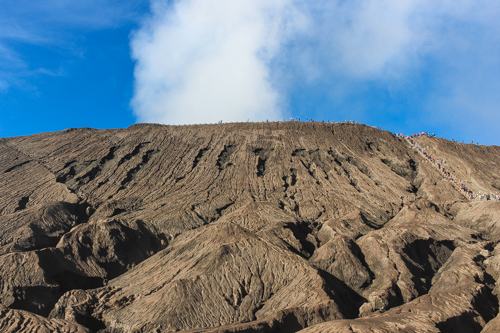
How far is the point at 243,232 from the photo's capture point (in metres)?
43.6

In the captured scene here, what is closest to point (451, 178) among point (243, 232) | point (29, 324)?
point (243, 232)

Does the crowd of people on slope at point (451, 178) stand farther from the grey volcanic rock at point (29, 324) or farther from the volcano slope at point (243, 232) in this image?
the grey volcanic rock at point (29, 324)

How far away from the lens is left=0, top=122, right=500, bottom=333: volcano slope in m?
33.0

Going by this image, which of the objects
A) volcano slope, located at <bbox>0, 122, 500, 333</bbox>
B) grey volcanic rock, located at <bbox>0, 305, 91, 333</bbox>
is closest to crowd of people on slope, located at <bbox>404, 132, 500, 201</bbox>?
volcano slope, located at <bbox>0, 122, 500, 333</bbox>

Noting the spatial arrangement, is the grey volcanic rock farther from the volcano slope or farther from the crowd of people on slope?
the crowd of people on slope

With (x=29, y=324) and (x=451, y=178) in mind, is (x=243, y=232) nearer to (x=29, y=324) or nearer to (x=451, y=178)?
(x=29, y=324)

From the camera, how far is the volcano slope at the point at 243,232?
3303 cm

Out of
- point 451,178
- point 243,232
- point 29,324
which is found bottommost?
point 29,324

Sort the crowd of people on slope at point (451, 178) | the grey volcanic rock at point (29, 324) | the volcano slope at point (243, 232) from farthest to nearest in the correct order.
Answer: the crowd of people on slope at point (451, 178) → the volcano slope at point (243, 232) → the grey volcanic rock at point (29, 324)

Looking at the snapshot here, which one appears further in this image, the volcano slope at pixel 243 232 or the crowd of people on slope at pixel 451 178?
the crowd of people on slope at pixel 451 178

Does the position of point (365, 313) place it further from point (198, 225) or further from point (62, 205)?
point (62, 205)

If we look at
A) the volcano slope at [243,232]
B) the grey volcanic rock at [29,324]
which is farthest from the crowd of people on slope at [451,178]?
the grey volcanic rock at [29,324]

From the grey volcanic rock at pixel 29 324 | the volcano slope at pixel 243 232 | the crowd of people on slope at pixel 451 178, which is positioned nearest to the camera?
the grey volcanic rock at pixel 29 324

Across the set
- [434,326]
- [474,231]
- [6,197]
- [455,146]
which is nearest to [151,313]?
[434,326]
